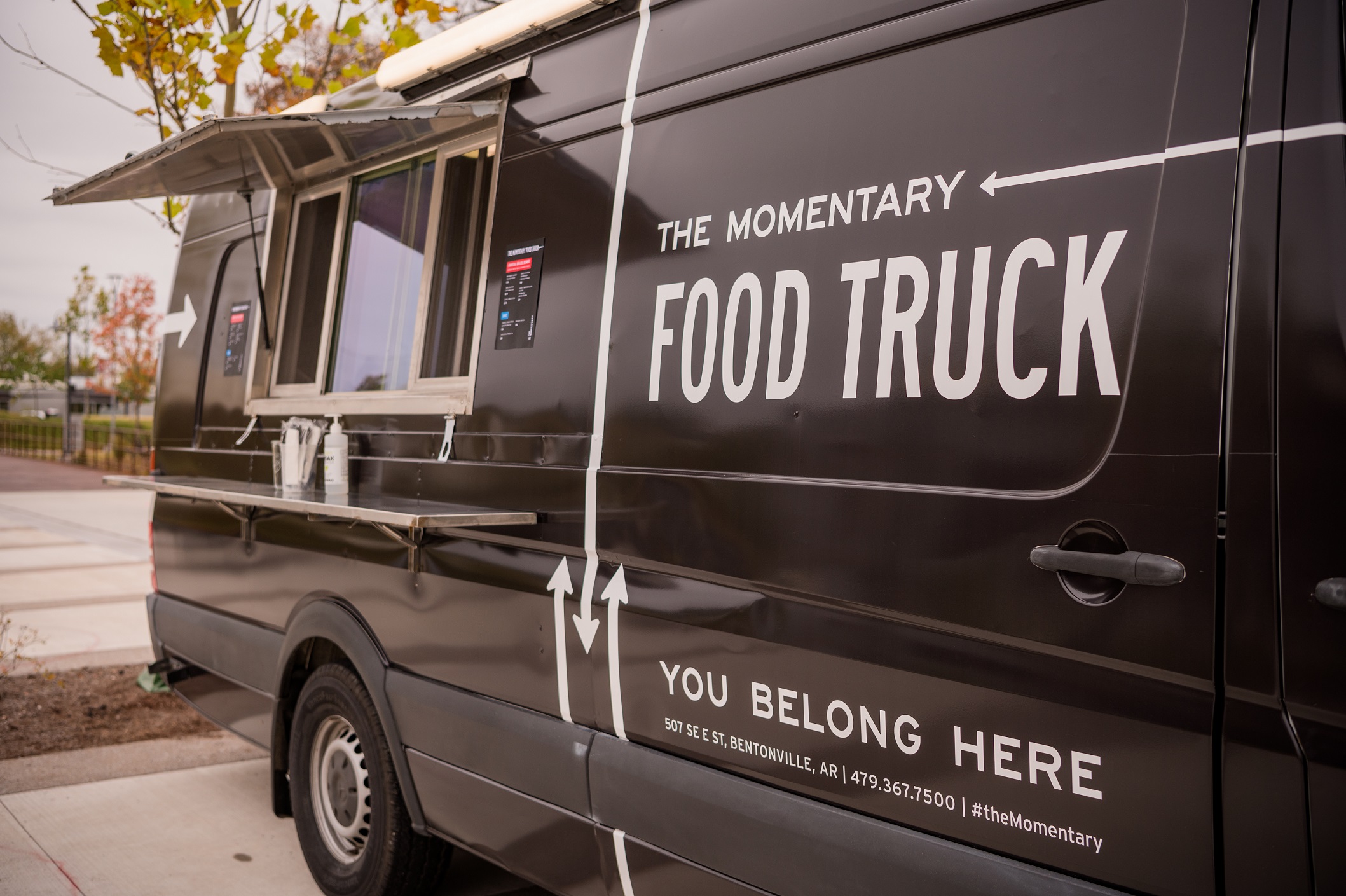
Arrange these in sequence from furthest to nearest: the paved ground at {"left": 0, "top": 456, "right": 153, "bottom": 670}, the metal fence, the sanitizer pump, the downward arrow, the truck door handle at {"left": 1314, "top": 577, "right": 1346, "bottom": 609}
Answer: the metal fence
the paved ground at {"left": 0, "top": 456, "right": 153, "bottom": 670}
the sanitizer pump
the downward arrow
the truck door handle at {"left": 1314, "top": 577, "right": 1346, "bottom": 609}

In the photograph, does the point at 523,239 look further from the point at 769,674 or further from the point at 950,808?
the point at 950,808

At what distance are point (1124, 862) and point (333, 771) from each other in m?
2.76

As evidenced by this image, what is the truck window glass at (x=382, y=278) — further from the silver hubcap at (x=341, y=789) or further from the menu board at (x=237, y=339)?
the silver hubcap at (x=341, y=789)

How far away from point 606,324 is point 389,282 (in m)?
1.57

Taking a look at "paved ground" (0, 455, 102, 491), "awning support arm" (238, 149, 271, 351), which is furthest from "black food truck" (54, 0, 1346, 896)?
"paved ground" (0, 455, 102, 491)

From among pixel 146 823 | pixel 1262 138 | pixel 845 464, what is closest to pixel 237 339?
pixel 146 823

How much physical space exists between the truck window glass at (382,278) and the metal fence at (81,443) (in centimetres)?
2296

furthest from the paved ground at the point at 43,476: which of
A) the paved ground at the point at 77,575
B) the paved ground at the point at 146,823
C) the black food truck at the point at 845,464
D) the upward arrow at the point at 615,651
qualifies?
the upward arrow at the point at 615,651

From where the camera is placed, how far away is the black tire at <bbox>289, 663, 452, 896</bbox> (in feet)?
10.5

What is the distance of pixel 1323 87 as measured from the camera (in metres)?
1.43

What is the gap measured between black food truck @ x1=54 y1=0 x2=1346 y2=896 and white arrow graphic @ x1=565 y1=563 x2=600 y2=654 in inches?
0.4

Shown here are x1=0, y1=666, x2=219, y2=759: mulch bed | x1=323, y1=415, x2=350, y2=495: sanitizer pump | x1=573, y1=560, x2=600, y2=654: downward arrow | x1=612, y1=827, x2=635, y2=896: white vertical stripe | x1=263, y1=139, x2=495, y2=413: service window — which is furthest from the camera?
x1=0, y1=666, x2=219, y2=759: mulch bed

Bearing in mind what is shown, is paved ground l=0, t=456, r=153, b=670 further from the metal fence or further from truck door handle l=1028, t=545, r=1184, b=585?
the metal fence

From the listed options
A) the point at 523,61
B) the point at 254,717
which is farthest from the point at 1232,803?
the point at 254,717
